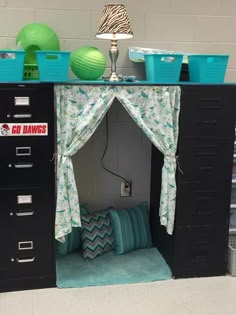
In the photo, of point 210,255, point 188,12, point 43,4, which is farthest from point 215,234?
point 43,4

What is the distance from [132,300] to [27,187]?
96cm

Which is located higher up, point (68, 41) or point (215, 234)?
point (68, 41)

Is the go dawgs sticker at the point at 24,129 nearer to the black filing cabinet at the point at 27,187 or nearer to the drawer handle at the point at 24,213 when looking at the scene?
the black filing cabinet at the point at 27,187

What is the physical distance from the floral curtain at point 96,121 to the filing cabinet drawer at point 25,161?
0.09m

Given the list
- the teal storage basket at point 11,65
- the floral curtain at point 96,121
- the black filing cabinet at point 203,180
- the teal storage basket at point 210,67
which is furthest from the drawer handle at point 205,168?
the teal storage basket at point 11,65

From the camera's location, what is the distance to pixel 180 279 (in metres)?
2.96

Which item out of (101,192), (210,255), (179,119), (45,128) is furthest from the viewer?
(101,192)

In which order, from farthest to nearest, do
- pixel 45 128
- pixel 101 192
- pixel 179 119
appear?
pixel 101 192, pixel 179 119, pixel 45 128

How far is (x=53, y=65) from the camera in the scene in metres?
2.58

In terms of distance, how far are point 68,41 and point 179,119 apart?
103cm

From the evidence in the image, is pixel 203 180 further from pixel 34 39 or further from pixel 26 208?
pixel 34 39

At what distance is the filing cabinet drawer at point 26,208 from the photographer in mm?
2664

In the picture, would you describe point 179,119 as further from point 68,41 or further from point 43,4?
point 43,4

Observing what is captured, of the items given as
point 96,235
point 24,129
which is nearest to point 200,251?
point 96,235
